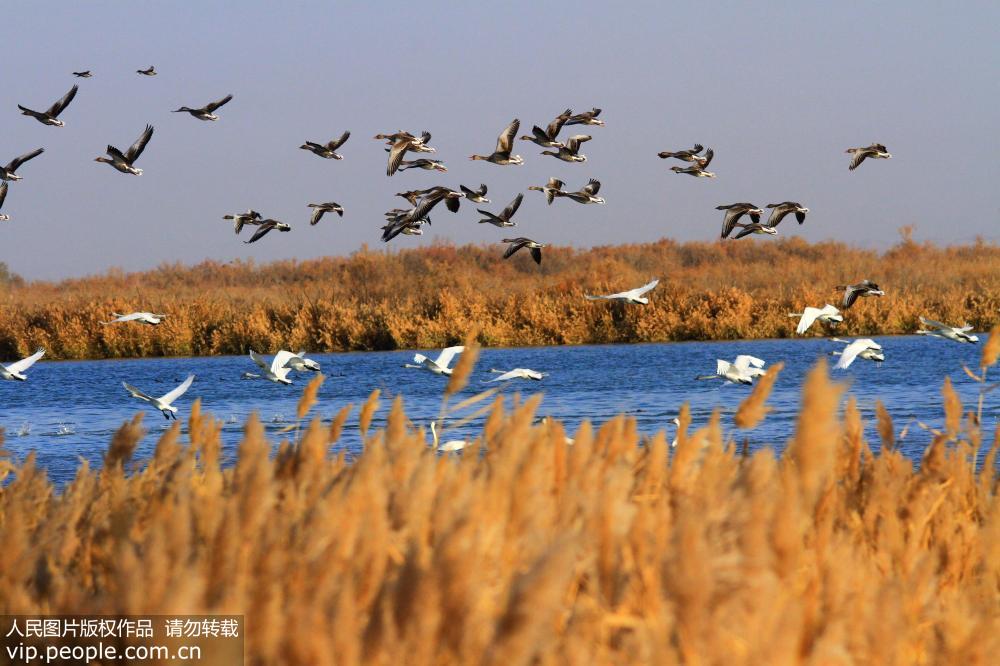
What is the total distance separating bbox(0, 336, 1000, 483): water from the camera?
1869 cm

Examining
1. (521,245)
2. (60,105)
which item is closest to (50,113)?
(60,105)

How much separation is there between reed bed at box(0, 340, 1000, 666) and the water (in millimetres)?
9851

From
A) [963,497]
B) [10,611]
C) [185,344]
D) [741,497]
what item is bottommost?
[185,344]

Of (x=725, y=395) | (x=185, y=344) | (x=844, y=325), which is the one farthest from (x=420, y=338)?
(x=725, y=395)

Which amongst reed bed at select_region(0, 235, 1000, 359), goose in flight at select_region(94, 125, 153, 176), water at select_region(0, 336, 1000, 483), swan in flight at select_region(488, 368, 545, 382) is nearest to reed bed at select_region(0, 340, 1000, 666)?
swan in flight at select_region(488, 368, 545, 382)

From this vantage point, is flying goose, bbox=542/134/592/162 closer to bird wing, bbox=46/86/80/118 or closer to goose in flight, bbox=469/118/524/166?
goose in flight, bbox=469/118/524/166

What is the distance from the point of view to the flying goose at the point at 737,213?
20.2m

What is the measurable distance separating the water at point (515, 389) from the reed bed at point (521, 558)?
9851mm

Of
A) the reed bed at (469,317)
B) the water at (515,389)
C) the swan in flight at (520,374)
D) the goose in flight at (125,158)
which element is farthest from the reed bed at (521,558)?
the reed bed at (469,317)

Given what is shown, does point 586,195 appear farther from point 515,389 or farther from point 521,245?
point 515,389

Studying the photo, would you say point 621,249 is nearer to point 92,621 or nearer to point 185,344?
point 185,344

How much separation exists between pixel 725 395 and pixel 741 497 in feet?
68.3

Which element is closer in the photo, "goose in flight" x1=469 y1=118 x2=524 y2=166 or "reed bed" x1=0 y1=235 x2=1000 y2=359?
"goose in flight" x1=469 y1=118 x2=524 y2=166

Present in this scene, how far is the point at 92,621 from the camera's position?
8.84 feet
